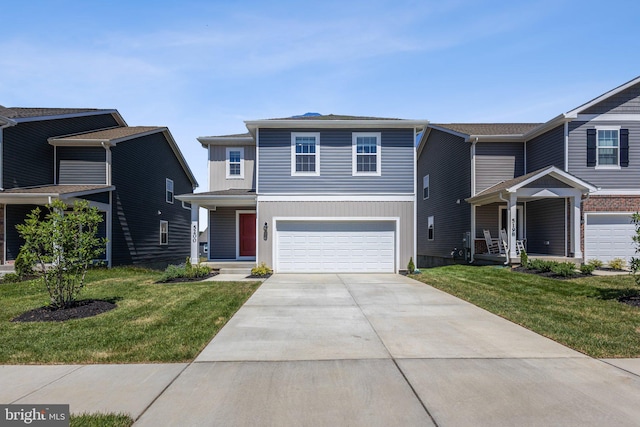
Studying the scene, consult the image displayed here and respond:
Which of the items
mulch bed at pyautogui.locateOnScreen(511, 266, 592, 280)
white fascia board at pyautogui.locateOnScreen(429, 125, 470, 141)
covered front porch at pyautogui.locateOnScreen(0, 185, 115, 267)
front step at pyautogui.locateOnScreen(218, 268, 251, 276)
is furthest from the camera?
white fascia board at pyautogui.locateOnScreen(429, 125, 470, 141)

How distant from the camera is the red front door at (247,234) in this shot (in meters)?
17.5

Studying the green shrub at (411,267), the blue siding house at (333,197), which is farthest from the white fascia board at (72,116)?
the green shrub at (411,267)

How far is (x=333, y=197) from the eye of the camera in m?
15.1

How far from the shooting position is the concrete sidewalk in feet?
12.0

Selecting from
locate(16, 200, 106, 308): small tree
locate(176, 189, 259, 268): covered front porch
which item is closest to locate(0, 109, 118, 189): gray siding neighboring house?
locate(176, 189, 259, 268): covered front porch

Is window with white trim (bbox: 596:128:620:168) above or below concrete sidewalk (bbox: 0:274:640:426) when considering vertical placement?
above

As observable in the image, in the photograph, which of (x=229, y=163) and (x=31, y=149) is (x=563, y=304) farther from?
(x=31, y=149)

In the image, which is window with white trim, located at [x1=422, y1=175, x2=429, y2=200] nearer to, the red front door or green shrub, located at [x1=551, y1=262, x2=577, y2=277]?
the red front door

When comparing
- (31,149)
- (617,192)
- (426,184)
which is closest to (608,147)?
(617,192)

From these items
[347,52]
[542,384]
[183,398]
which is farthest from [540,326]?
[347,52]

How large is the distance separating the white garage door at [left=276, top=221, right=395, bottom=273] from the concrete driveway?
746cm

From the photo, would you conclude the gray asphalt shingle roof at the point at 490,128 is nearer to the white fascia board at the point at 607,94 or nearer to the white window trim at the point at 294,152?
the white fascia board at the point at 607,94

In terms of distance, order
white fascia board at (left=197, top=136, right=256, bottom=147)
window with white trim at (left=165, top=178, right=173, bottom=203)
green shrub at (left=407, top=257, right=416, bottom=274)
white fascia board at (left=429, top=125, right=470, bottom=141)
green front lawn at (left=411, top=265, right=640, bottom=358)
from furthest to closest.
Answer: window with white trim at (left=165, top=178, right=173, bottom=203) → white fascia board at (left=429, top=125, right=470, bottom=141) → white fascia board at (left=197, top=136, right=256, bottom=147) → green shrub at (left=407, top=257, right=416, bottom=274) → green front lawn at (left=411, top=265, right=640, bottom=358)

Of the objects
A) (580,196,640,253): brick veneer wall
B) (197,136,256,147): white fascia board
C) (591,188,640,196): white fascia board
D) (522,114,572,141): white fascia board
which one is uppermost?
(522,114,572,141): white fascia board
